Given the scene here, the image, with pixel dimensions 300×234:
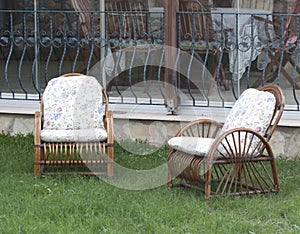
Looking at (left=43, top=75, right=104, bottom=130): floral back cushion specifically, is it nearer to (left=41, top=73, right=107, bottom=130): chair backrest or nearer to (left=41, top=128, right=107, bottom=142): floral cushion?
(left=41, top=73, right=107, bottom=130): chair backrest

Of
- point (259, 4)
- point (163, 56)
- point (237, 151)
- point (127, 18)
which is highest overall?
point (259, 4)

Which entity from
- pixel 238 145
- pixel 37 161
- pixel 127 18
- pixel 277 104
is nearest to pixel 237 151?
pixel 238 145

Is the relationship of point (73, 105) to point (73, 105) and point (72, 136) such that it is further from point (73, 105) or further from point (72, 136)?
point (72, 136)

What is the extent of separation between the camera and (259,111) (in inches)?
215

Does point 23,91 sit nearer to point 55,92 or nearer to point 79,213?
point 55,92

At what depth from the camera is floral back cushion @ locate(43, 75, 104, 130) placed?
20.3 feet

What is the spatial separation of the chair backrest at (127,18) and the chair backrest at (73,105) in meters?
1.39

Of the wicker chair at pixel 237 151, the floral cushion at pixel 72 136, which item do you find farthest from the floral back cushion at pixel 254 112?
the floral cushion at pixel 72 136

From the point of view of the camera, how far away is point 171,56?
22.6 feet

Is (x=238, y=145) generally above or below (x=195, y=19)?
below

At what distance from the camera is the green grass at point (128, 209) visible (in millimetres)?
4660

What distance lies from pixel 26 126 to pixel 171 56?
154 cm

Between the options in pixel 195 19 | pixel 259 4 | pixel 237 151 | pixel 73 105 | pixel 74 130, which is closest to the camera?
pixel 237 151

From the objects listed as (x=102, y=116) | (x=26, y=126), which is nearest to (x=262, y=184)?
(x=102, y=116)
